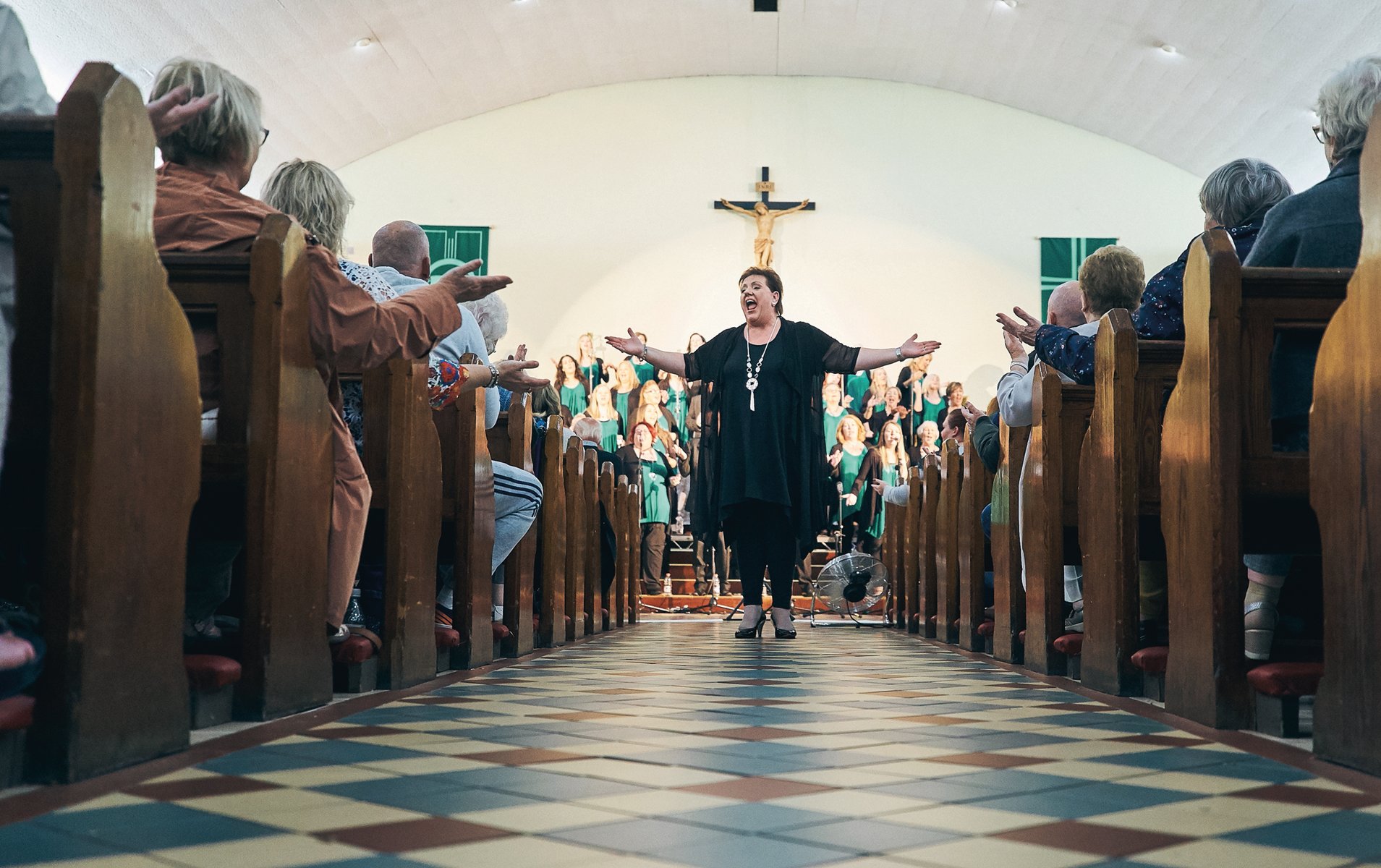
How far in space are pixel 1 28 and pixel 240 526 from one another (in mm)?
1072

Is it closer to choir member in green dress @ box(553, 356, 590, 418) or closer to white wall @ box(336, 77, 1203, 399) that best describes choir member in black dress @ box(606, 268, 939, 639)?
choir member in green dress @ box(553, 356, 590, 418)

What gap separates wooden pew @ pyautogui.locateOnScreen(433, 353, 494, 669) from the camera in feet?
13.3

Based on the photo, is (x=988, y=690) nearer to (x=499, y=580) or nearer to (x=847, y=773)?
(x=847, y=773)

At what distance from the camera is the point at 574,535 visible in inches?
247

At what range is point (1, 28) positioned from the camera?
215 centimetres

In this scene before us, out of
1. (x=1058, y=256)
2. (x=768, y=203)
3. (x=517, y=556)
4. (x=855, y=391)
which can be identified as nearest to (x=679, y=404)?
(x=855, y=391)

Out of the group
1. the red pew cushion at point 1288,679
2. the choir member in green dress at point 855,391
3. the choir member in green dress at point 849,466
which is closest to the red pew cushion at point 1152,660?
the red pew cushion at point 1288,679

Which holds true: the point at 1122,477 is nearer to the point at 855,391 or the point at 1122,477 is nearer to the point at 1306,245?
the point at 1306,245

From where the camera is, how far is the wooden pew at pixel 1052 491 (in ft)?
13.1

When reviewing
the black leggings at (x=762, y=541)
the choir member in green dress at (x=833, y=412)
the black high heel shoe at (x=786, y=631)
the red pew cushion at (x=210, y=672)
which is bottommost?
the black high heel shoe at (x=786, y=631)

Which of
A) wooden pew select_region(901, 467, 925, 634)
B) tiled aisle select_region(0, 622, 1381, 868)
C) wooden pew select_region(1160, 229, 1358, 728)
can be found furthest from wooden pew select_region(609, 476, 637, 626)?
wooden pew select_region(1160, 229, 1358, 728)

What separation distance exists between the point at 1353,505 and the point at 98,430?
1.86 m

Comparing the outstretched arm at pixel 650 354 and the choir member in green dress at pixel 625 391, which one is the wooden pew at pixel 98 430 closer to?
the outstretched arm at pixel 650 354

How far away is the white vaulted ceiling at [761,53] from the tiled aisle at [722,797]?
1158 centimetres
